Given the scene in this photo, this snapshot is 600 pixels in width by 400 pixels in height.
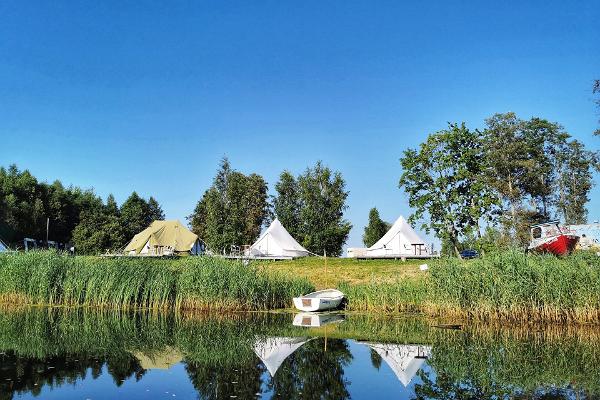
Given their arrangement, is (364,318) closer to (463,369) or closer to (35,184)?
(463,369)

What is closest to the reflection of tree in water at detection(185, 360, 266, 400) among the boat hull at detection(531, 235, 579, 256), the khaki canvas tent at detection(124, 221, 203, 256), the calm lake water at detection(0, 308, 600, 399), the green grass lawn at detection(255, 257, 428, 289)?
the calm lake water at detection(0, 308, 600, 399)

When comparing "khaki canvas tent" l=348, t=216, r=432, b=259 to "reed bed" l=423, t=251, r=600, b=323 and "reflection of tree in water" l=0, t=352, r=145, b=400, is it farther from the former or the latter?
"reflection of tree in water" l=0, t=352, r=145, b=400

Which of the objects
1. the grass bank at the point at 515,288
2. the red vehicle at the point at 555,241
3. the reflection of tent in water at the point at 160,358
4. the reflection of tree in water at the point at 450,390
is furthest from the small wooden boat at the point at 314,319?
the red vehicle at the point at 555,241

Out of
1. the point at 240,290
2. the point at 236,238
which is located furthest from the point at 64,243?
the point at 240,290

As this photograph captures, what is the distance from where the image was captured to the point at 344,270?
3362 centimetres

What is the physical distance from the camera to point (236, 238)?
49.1 meters

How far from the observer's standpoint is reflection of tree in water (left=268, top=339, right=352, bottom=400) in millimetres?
10430

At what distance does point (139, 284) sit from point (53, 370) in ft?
38.5

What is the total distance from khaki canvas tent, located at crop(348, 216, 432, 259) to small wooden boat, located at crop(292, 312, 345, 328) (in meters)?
19.2

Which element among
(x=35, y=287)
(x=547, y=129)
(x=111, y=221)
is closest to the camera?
(x=35, y=287)

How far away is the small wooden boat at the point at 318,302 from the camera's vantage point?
22.8 metres

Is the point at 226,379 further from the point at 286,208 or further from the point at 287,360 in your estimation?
the point at 286,208

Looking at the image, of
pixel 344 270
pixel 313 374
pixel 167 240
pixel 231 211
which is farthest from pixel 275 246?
pixel 313 374

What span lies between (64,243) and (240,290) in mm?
53848
